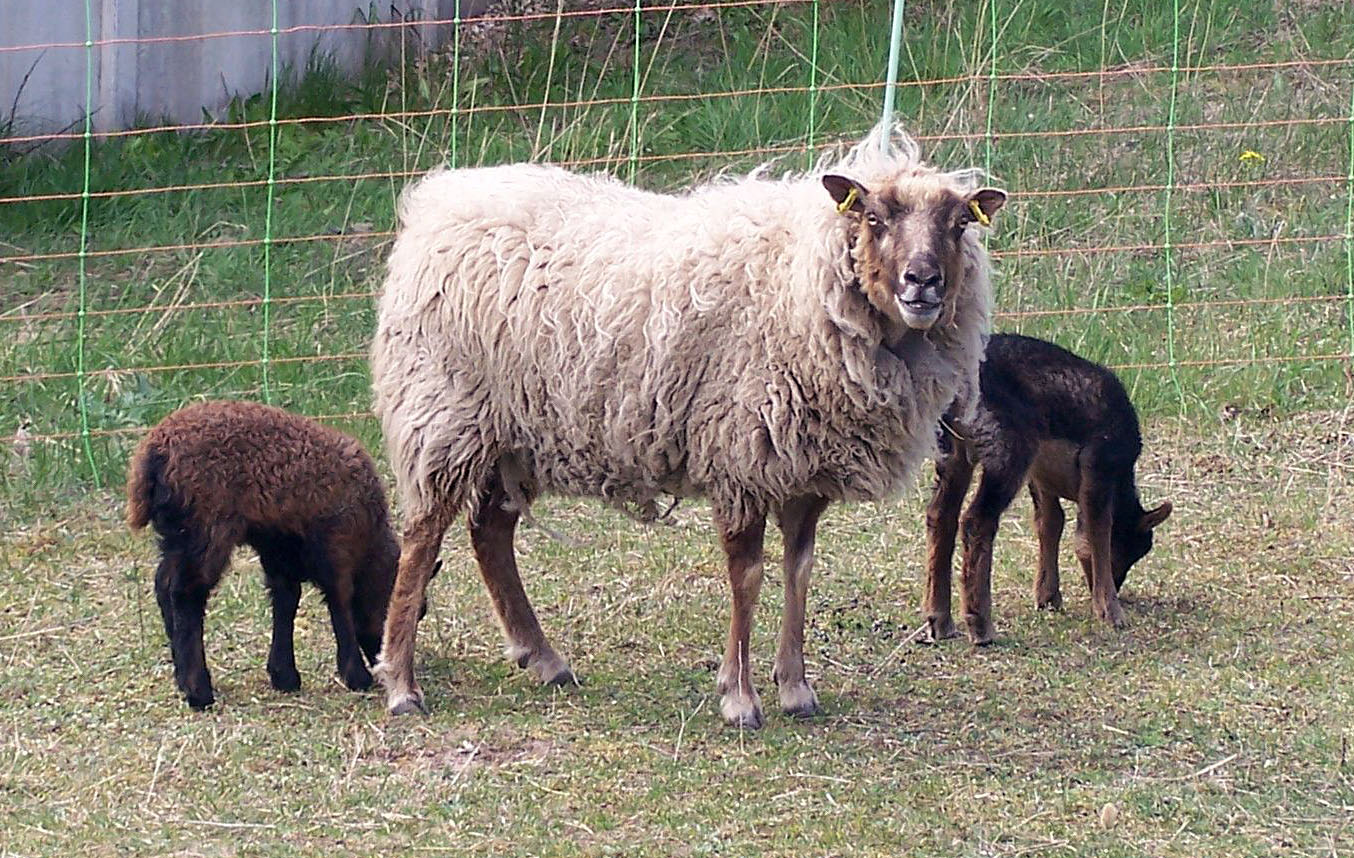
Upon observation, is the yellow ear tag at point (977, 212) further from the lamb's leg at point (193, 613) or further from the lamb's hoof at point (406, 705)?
the lamb's leg at point (193, 613)

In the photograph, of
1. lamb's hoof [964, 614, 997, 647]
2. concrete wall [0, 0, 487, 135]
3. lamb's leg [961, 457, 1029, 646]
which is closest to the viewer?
lamb's leg [961, 457, 1029, 646]

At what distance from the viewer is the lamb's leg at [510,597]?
613 centimetres

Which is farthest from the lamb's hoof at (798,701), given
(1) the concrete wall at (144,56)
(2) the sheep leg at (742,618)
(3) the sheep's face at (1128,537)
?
(1) the concrete wall at (144,56)

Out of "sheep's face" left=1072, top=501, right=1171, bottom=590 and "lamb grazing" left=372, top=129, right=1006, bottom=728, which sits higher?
"lamb grazing" left=372, top=129, right=1006, bottom=728

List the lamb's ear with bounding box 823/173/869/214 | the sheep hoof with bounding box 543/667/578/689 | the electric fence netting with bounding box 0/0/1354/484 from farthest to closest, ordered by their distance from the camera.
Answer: the electric fence netting with bounding box 0/0/1354/484, the sheep hoof with bounding box 543/667/578/689, the lamb's ear with bounding box 823/173/869/214

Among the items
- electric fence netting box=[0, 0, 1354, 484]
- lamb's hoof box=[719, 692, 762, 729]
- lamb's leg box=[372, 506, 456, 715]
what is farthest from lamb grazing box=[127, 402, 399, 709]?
electric fence netting box=[0, 0, 1354, 484]

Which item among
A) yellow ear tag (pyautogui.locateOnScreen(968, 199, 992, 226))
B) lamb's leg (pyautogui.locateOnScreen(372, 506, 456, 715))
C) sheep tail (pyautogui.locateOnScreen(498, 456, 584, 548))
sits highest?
yellow ear tag (pyautogui.locateOnScreen(968, 199, 992, 226))

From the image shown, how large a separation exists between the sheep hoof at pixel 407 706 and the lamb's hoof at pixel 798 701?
112 cm

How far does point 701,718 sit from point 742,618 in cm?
35

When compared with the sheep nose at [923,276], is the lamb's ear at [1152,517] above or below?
below

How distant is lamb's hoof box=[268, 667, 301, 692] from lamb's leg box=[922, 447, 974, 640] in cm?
220

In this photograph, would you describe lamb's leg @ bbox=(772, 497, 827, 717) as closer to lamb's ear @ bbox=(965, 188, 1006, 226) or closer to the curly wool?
the curly wool

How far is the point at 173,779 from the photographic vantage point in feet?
17.1

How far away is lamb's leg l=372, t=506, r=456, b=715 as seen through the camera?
19.2 ft
